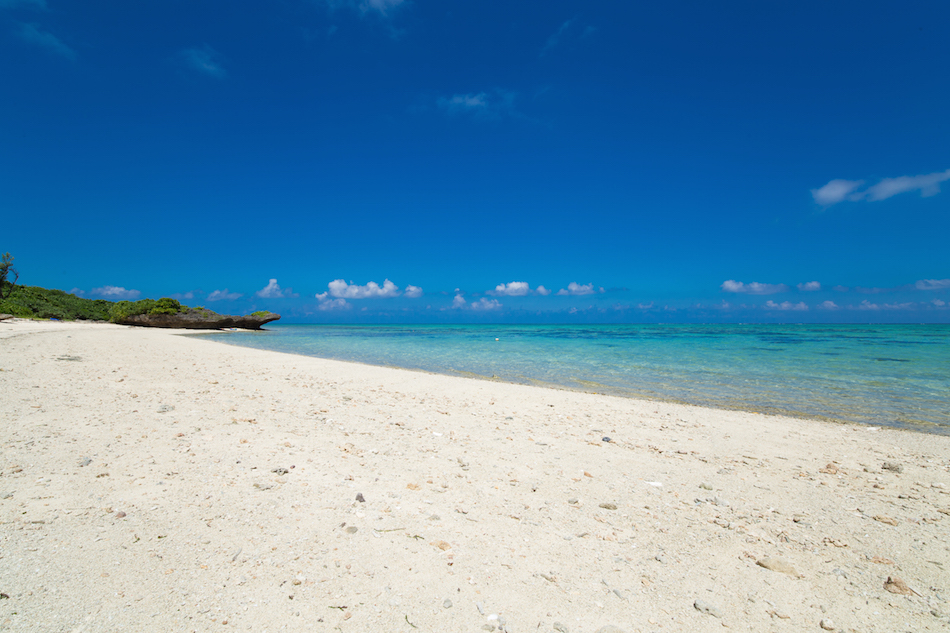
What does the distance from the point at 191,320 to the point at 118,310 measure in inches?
271

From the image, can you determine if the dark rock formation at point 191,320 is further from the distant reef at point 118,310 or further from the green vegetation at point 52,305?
the green vegetation at point 52,305

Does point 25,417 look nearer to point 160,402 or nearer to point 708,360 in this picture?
point 160,402

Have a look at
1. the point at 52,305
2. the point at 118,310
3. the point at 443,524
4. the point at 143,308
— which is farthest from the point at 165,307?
the point at 443,524

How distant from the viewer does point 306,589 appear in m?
2.68

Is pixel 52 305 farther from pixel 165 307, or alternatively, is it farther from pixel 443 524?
pixel 443 524

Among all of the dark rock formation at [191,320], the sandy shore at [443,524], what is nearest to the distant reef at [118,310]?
the dark rock formation at [191,320]

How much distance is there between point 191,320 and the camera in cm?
4759

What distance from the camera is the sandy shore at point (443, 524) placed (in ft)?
8.49

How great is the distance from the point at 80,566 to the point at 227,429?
3.28 metres

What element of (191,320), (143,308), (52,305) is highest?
(52,305)

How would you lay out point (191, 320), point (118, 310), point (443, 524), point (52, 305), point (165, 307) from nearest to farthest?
1. point (443, 524)
2. point (52, 305)
3. point (118, 310)
4. point (165, 307)
5. point (191, 320)

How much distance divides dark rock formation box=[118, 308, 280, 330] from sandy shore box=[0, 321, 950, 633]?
157 feet

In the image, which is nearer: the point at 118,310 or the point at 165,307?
the point at 118,310

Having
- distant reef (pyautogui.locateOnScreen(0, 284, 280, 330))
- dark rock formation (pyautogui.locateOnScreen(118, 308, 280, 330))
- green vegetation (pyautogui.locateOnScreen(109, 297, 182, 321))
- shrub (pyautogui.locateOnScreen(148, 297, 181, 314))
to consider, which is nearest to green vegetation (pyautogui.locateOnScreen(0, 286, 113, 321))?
distant reef (pyautogui.locateOnScreen(0, 284, 280, 330))
